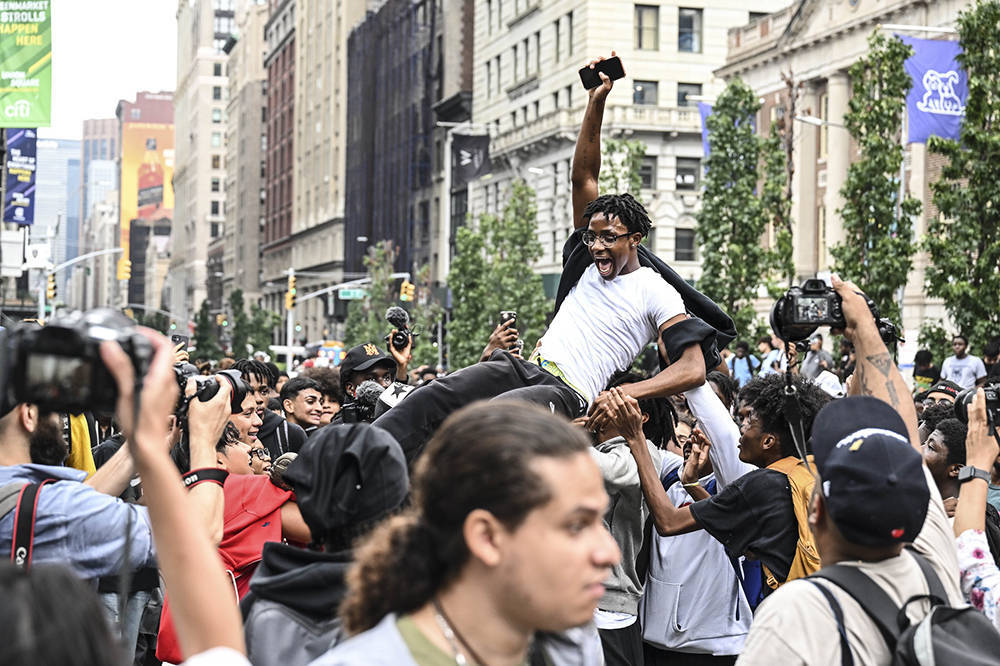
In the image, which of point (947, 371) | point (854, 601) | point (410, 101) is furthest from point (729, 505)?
point (410, 101)

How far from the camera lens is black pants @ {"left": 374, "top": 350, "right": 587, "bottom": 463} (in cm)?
557

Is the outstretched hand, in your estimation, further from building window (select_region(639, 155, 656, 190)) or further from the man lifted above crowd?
building window (select_region(639, 155, 656, 190))

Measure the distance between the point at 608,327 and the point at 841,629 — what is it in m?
3.04

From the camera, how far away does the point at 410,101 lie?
91.8 metres

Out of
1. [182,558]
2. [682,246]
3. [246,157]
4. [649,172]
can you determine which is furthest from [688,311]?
[246,157]

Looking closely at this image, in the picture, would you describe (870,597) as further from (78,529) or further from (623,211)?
(623,211)

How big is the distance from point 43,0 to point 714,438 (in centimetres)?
2820

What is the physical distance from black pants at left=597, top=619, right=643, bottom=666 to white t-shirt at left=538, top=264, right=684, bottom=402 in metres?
1.02

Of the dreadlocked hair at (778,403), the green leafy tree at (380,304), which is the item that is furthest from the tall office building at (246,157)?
the dreadlocked hair at (778,403)

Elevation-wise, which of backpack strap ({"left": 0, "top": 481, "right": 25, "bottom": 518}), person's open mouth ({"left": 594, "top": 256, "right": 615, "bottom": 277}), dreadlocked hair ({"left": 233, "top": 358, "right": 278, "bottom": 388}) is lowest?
backpack strap ({"left": 0, "top": 481, "right": 25, "bottom": 518})

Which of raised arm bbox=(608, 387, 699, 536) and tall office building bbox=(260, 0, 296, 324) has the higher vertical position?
tall office building bbox=(260, 0, 296, 324)

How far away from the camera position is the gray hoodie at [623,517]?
5828 millimetres

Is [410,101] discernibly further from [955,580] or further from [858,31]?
[955,580]

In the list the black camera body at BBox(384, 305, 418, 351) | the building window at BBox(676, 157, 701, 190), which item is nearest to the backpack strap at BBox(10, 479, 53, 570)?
the black camera body at BBox(384, 305, 418, 351)
